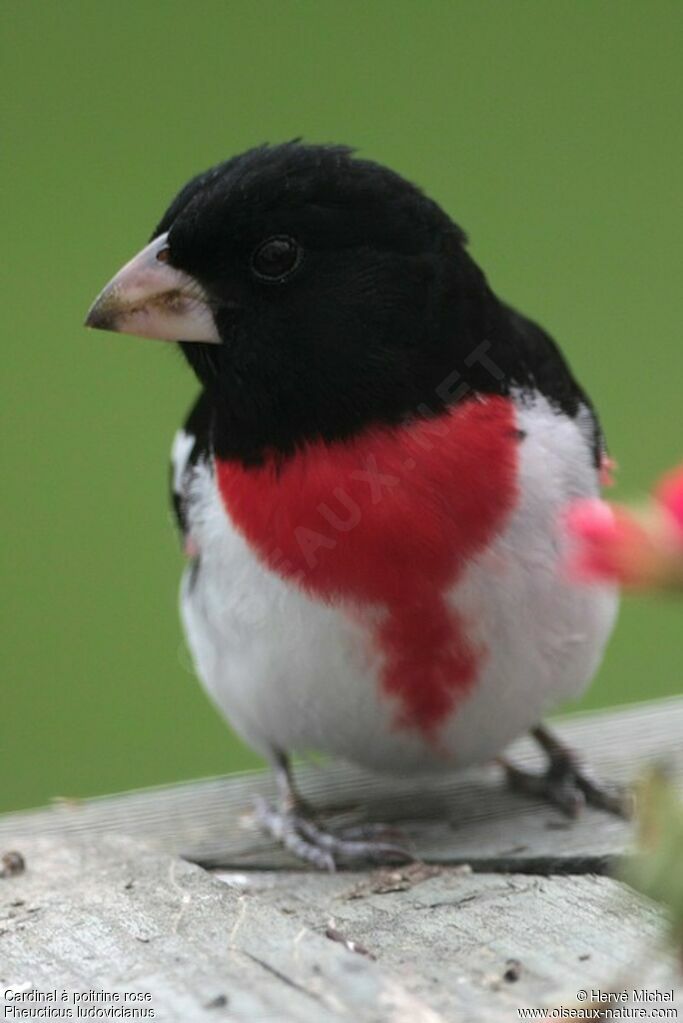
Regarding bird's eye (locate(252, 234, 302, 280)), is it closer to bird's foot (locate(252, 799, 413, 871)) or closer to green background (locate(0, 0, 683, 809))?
bird's foot (locate(252, 799, 413, 871))

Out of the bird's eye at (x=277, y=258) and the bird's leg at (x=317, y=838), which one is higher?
the bird's eye at (x=277, y=258)

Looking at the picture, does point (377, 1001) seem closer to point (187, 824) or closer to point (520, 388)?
point (187, 824)

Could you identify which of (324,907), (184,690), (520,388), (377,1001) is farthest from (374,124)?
(377,1001)

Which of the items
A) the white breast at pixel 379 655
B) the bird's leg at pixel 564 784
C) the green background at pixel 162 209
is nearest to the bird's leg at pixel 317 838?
the white breast at pixel 379 655

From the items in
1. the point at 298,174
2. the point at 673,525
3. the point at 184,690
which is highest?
the point at 298,174

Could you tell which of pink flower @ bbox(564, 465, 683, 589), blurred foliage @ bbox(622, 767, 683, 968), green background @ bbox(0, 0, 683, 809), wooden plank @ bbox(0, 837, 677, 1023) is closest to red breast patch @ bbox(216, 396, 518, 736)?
wooden plank @ bbox(0, 837, 677, 1023)

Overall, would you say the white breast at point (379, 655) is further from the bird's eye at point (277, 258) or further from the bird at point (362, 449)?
the bird's eye at point (277, 258)
